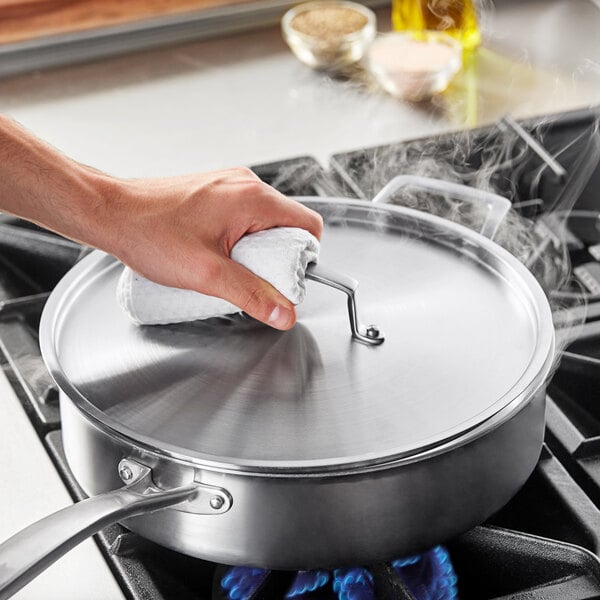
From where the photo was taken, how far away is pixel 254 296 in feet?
2.52

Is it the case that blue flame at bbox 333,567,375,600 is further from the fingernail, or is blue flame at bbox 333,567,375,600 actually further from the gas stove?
the fingernail

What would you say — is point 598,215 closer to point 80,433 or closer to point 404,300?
point 404,300

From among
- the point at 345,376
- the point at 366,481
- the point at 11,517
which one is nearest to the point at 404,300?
the point at 345,376

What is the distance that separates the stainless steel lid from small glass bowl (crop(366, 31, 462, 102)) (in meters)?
0.46

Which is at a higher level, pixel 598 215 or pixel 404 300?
pixel 404 300

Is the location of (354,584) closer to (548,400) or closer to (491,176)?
(548,400)

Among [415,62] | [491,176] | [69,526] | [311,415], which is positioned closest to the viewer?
[69,526]

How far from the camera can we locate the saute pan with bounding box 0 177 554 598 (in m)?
0.66

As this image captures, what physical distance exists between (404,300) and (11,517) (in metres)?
0.33

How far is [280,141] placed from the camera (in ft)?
4.31

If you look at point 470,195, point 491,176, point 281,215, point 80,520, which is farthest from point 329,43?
point 80,520

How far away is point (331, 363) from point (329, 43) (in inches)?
28.5

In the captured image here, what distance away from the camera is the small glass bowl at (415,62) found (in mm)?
1332

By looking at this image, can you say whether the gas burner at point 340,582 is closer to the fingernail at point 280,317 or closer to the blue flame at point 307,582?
the blue flame at point 307,582
